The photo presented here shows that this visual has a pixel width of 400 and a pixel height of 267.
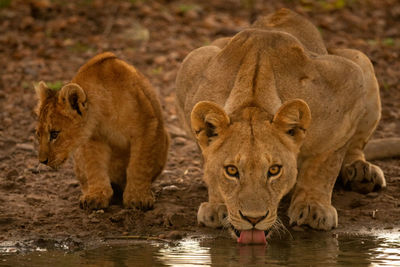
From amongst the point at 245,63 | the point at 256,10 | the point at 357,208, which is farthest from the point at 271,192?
the point at 256,10

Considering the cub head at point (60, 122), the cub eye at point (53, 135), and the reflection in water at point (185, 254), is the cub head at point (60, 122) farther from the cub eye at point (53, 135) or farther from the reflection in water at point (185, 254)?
the reflection in water at point (185, 254)

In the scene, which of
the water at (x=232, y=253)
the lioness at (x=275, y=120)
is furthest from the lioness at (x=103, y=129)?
the water at (x=232, y=253)

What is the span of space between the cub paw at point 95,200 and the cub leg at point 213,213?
0.73 meters

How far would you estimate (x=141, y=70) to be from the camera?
A: 414 inches

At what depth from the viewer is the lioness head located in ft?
17.0

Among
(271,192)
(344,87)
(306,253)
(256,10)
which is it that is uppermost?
(256,10)

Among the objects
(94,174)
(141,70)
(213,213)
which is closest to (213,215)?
(213,213)

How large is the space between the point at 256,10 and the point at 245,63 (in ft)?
26.2

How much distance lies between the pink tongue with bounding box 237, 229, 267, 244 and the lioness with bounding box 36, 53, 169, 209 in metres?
1.32

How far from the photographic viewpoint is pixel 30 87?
394 inches

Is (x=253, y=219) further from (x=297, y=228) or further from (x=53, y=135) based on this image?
(x=53, y=135)

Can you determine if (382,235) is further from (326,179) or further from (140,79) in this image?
(140,79)

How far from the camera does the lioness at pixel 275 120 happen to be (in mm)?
5273

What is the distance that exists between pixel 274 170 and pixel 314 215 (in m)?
1.09
